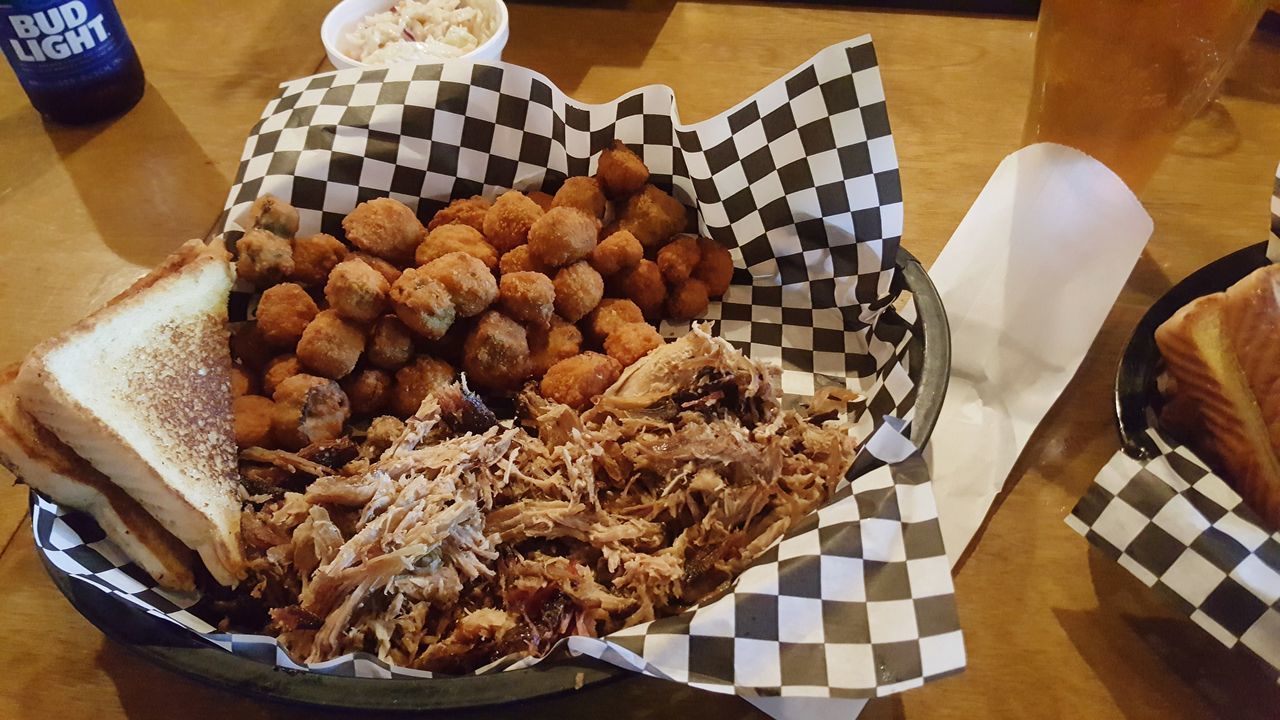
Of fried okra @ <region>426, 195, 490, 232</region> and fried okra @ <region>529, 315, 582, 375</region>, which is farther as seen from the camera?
fried okra @ <region>426, 195, 490, 232</region>

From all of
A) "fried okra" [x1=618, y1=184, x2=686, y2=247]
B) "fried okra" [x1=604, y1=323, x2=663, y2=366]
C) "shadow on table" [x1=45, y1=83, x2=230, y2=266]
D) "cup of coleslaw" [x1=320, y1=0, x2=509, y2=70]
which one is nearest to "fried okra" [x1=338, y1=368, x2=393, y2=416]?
"fried okra" [x1=604, y1=323, x2=663, y2=366]

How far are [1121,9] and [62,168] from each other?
1.97 m

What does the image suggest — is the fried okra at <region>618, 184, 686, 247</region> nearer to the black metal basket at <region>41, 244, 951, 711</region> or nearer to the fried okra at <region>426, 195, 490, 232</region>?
the fried okra at <region>426, 195, 490, 232</region>

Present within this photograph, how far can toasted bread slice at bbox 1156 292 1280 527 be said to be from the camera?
0.93 m

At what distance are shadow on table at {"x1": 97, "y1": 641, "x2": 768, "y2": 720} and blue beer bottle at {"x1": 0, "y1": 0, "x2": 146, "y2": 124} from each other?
1.22 metres

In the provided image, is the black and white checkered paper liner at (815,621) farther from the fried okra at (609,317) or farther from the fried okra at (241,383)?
the fried okra at (609,317)

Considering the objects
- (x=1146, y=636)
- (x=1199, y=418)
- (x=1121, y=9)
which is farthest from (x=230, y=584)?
(x=1121, y=9)

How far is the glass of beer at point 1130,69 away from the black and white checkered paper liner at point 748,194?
30 cm

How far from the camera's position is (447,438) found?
1.10 meters

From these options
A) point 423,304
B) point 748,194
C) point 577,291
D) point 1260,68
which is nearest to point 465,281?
point 423,304

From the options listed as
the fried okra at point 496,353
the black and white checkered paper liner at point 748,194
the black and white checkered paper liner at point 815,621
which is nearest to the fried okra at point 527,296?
the fried okra at point 496,353

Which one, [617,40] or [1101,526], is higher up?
[617,40]

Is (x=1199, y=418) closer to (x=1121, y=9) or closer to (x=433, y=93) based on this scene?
(x=1121, y=9)

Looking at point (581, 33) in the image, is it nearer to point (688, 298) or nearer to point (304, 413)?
point (688, 298)
